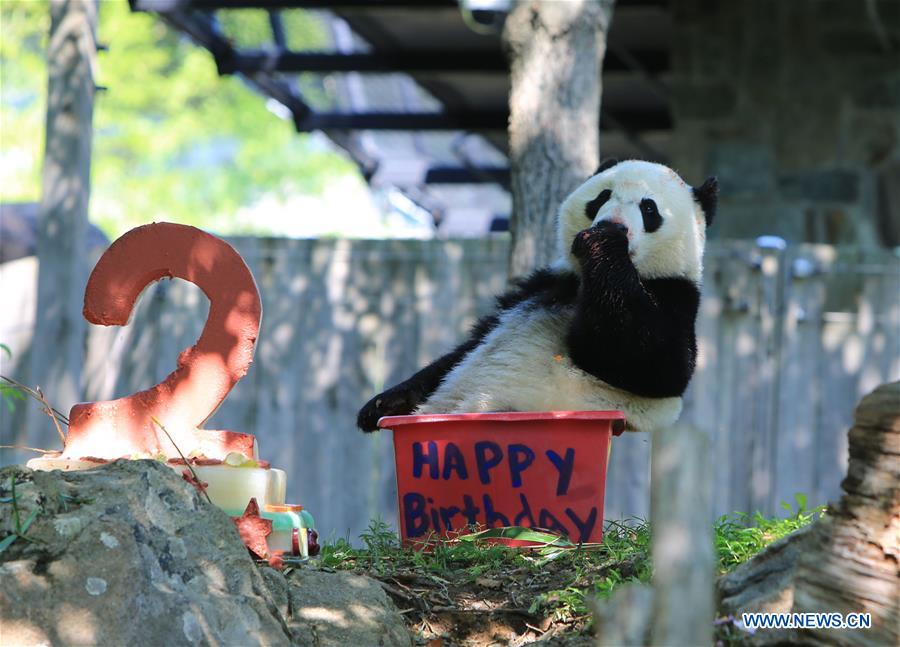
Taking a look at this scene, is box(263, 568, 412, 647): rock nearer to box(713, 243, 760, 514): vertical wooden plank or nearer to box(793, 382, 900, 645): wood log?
box(793, 382, 900, 645): wood log

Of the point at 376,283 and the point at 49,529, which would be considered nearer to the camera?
the point at 49,529

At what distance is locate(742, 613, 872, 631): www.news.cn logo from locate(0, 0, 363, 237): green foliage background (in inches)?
592

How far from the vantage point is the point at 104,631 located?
2.79m

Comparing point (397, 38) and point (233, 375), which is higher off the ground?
point (397, 38)

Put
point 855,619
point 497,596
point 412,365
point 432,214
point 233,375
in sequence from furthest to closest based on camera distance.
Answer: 1. point 432,214
2. point 412,365
3. point 233,375
4. point 497,596
5. point 855,619

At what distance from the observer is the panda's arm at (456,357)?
4715mm

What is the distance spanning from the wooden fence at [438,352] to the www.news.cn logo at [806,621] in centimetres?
478

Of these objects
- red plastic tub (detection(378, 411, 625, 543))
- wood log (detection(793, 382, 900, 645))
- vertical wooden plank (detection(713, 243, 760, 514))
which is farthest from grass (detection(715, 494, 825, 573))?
vertical wooden plank (detection(713, 243, 760, 514))

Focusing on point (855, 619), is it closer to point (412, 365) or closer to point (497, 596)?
point (497, 596)

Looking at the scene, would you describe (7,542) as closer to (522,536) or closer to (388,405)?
(522,536)

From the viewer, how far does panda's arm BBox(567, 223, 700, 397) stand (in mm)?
4168

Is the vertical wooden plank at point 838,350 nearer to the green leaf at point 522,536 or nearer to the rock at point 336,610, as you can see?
the green leaf at point 522,536

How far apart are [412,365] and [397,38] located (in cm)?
324

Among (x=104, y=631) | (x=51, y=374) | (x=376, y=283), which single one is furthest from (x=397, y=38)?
(x=104, y=631)
